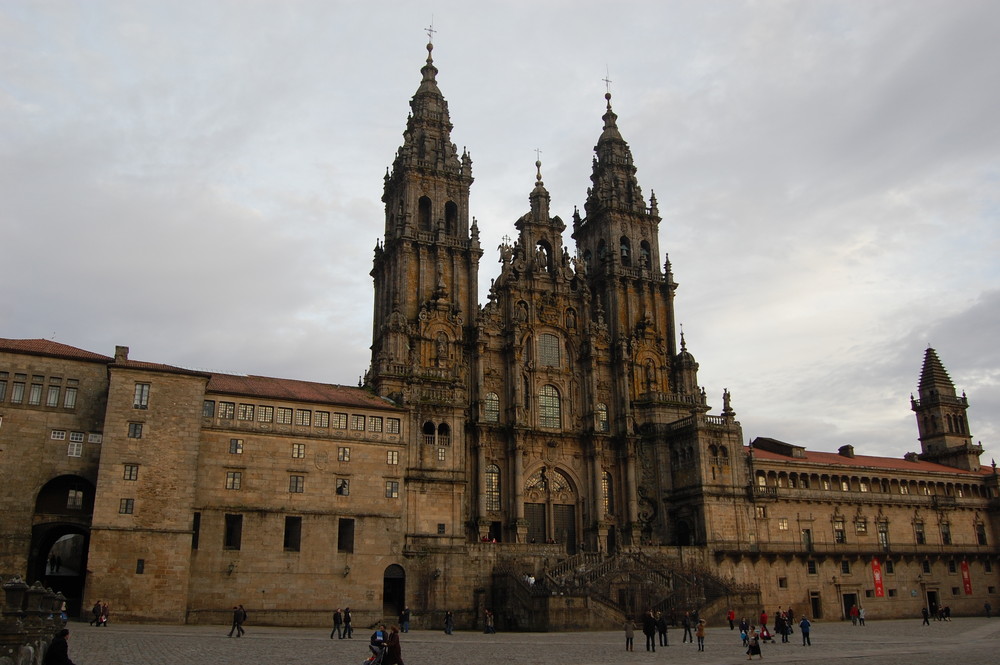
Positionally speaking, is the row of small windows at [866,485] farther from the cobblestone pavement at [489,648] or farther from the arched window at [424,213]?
the arched window at [424,213]

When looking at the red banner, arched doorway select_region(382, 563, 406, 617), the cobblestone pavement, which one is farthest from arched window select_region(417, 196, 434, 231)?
the red banner

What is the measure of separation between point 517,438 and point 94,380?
32016 millimetres

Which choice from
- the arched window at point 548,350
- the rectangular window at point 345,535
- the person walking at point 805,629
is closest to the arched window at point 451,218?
the arched window at point 548,350

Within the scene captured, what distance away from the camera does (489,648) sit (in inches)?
1574

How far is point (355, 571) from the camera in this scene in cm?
5722

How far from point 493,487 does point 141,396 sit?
29.5 m

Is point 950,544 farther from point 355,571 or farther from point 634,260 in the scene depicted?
point 355,571

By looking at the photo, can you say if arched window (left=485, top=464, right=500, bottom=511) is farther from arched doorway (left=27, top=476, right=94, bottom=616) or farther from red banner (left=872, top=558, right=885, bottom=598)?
red banner (left=872, top=558, right=885, bottom=598)

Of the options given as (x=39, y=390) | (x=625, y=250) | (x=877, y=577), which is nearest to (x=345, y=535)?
(x=39, y=390)

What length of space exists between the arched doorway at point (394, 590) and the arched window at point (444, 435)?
947 centimetres

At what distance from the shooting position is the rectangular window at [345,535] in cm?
5775

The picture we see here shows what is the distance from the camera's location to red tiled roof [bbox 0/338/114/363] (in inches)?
2092

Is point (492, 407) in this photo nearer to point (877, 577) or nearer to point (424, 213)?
point (424, 213)

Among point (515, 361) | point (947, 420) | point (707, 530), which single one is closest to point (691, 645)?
point (707, 530)
